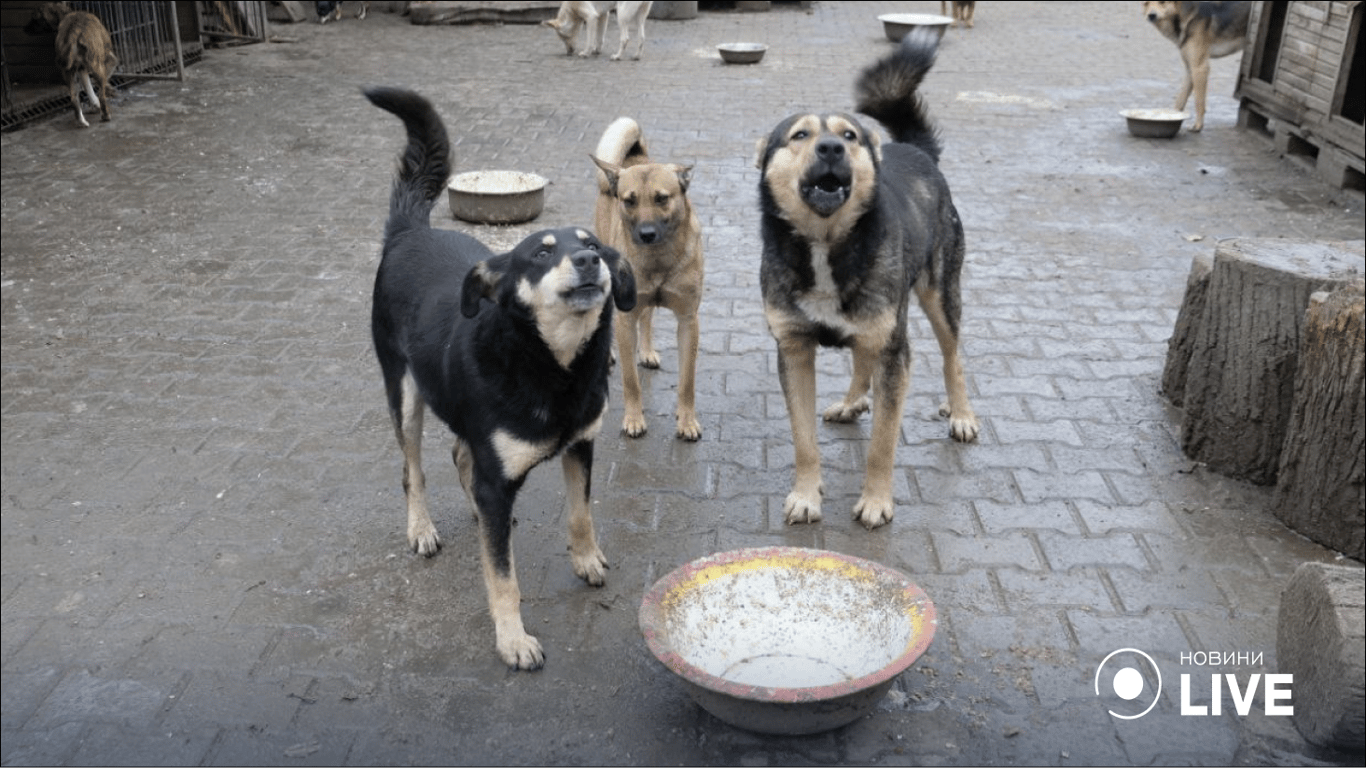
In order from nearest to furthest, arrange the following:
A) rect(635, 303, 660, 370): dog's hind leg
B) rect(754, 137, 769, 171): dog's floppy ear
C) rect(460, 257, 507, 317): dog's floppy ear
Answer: rect(460, 257, 507, 317): dog's floppy ear < rect(754, 137, 769, 171): dog's floppy ear < rect(635, 303, 660, 370): dog's hind leg

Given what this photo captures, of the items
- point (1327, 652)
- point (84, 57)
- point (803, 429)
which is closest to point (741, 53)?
point (84, 57)

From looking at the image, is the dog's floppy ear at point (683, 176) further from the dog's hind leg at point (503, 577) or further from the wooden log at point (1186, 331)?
the wooden log at point (1186, 331)

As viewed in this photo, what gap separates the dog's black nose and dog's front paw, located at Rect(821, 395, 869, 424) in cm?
181

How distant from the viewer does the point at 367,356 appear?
666 cm

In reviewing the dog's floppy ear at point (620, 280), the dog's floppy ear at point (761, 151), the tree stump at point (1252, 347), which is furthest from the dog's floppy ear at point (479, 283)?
the tree stump at point (1252, 347)

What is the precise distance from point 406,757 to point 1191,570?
3211 millimetres

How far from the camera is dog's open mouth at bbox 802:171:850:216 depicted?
453cm

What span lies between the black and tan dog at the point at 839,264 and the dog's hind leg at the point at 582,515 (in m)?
0.98

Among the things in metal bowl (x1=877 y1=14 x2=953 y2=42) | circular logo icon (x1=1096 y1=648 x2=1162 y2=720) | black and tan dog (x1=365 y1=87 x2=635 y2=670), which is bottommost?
circular logo icon (x1=1096 y1=648 x2=1162 y2=720)

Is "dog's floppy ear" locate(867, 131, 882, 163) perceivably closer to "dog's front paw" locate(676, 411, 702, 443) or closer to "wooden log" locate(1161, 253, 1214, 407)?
"dog's front paw" locate(676, 411, 702, 443)

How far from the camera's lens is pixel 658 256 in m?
5.56

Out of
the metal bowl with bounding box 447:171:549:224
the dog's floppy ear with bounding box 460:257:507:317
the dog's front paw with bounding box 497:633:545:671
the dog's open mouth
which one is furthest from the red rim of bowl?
the metal bowl with bounding box 447:171:549:224

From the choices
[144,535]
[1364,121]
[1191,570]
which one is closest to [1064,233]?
[1364,121]

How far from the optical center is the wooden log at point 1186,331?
5.80 m
